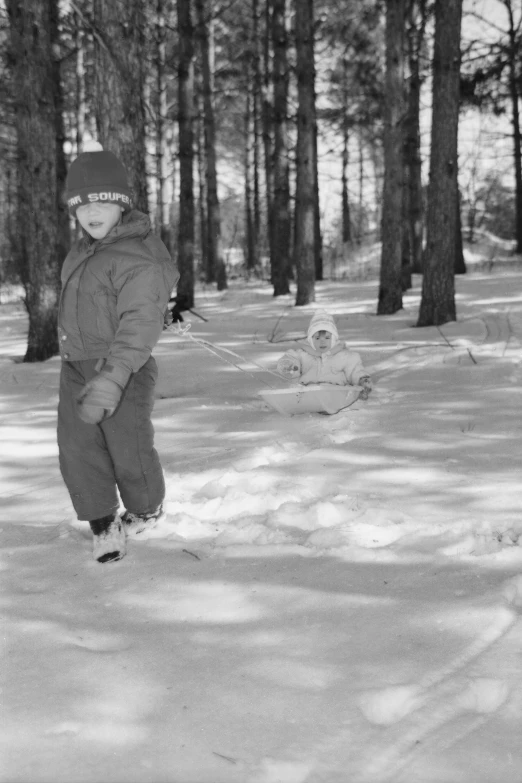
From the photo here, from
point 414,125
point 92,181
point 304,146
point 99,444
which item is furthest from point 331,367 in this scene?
point 414,125

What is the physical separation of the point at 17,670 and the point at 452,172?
761 cm

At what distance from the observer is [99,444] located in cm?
281

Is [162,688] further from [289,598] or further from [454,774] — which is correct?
[454,774]

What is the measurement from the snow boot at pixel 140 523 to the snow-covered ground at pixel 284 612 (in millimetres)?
57

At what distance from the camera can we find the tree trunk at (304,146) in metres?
11.9

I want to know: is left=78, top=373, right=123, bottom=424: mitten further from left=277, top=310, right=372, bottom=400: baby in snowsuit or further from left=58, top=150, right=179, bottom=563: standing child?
left=277, top=310, right=372, bottom=400: baby in snowsuit

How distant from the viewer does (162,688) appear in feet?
6.15

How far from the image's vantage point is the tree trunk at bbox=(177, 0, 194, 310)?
13.1 metres

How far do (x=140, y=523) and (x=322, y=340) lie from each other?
2.43m

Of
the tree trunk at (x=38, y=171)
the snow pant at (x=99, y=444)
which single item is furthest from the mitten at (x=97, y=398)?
the tree trunk at (x=38, y=171)

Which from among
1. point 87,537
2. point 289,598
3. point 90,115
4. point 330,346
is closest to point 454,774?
point 289,598

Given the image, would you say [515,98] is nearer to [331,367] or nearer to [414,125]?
[414,125]

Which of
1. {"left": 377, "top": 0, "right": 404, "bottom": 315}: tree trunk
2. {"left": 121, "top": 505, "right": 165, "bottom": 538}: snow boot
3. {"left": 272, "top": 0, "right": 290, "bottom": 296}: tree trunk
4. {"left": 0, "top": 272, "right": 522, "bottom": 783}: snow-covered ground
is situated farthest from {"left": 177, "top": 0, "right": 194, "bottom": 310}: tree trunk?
{"left": 121, "top": 505, "right": 165, "bottom": 538}: snow boot

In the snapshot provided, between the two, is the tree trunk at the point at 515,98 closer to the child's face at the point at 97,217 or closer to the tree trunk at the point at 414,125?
the tree trunk at the point at 414,125
